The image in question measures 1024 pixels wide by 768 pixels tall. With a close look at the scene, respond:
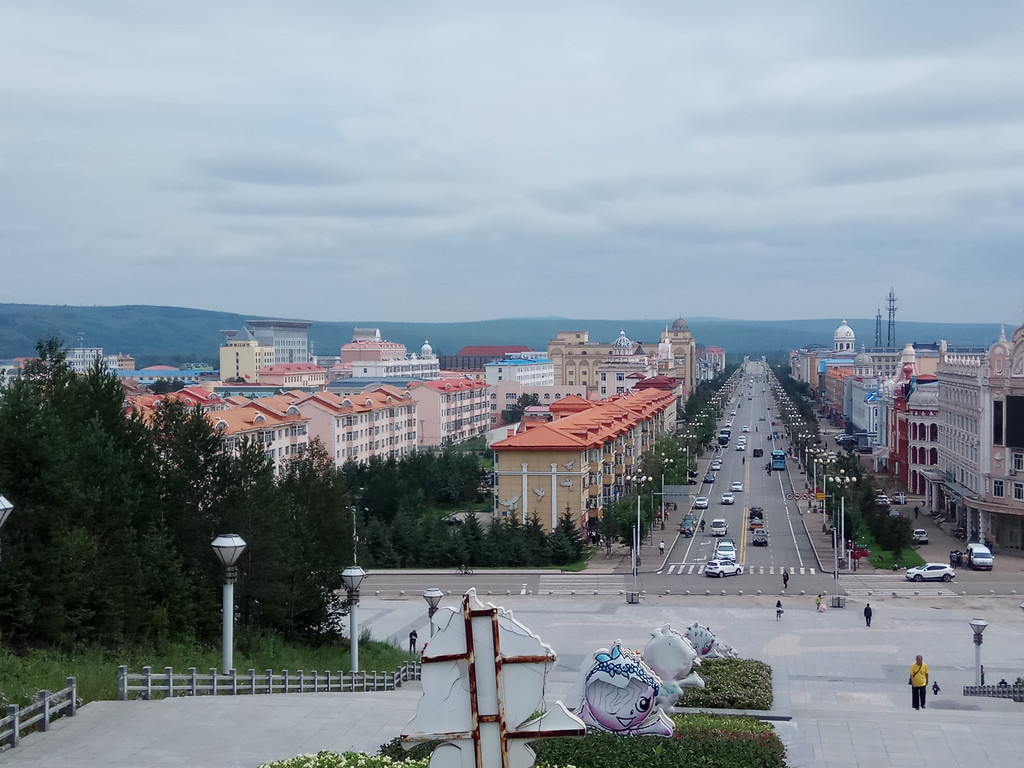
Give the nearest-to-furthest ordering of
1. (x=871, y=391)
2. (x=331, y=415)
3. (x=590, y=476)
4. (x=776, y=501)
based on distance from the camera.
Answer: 1. (x=590, y=476)
2. (x=776, y=501)
3. (x=331, y=415)
4. (x=871, y=391)

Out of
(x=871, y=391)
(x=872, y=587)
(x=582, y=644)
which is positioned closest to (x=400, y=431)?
(x=871, y=391)

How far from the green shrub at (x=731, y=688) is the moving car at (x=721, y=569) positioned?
74.2 feet

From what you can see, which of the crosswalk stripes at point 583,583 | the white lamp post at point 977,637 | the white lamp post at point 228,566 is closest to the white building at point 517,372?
the crosswalk stripes at point 583,583

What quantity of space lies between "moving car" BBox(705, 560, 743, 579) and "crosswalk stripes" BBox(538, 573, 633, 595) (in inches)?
123

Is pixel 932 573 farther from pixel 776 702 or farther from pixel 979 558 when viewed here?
pixel 776 702

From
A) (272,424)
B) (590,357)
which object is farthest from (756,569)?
(590,357)

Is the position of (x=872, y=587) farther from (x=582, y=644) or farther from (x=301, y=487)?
(x=301, y=487)

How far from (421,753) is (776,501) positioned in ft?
198

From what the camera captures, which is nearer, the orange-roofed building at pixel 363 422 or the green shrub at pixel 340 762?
the green shrub at pixel 340 762

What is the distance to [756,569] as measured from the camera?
47.4 m

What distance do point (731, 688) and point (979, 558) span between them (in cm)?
3033

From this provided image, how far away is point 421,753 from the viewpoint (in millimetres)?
12789

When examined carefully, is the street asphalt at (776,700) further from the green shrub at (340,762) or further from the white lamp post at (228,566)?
the green shrub at (340,762)

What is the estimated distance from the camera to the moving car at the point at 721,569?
45.3 m
